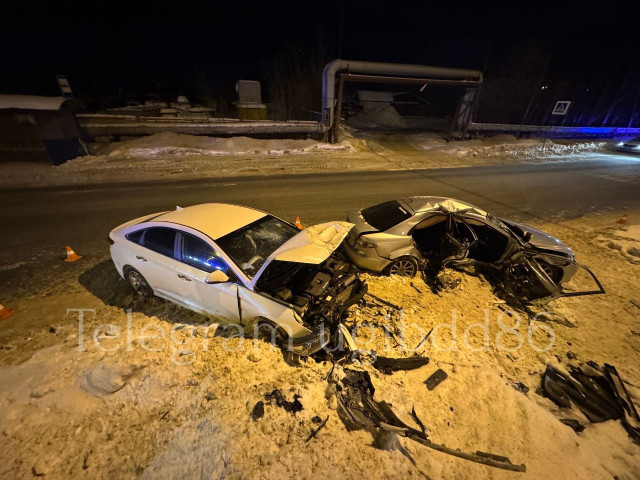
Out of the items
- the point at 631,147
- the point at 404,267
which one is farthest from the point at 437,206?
the point at 631,147

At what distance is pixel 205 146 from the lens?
1445cm

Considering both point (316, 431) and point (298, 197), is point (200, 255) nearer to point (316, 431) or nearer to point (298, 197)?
point (316, 431)

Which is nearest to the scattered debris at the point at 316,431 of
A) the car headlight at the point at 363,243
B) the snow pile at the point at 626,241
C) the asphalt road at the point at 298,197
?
the car headlight at the point at 363,243

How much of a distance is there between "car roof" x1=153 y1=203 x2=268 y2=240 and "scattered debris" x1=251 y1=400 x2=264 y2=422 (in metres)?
2.18

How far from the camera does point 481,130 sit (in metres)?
19.8

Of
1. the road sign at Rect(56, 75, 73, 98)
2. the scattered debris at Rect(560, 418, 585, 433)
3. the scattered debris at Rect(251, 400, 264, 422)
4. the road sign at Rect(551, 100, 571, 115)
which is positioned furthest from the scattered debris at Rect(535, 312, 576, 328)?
the road sign at Rect(551, 100, 571, 115)

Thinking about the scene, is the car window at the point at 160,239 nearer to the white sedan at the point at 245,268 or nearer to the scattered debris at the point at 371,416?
the white sedan at the point at 245,268

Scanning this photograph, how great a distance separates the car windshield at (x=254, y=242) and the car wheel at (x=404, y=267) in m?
2.03

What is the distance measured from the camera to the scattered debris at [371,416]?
8.43 feet

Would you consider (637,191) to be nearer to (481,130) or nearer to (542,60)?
(481,130)

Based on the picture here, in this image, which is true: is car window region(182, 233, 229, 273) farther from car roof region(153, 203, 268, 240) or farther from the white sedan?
car roof region(153, 203, 268, 240)

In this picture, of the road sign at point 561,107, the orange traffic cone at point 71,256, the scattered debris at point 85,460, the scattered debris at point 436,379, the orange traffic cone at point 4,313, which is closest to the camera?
the scattered debris at point 85,460

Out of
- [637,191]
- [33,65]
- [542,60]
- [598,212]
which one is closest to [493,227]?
[598,212]

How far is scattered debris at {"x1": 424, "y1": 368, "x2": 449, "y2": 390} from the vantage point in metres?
3.40
